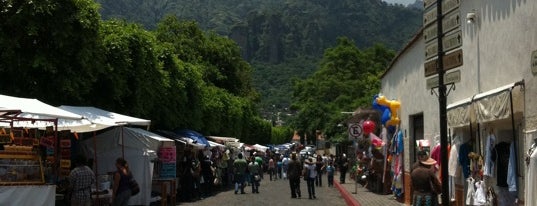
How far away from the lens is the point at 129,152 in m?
17.9

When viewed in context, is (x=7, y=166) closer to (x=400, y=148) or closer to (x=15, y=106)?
(x=15, y=106)

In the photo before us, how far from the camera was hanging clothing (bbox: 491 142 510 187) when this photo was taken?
36.7ft

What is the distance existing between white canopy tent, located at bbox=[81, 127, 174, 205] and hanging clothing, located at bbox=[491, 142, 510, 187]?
948cm

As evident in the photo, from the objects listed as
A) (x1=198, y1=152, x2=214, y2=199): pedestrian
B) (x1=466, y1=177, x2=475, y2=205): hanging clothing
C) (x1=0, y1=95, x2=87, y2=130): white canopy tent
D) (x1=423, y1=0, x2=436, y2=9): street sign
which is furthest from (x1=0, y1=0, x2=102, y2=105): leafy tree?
(x1=198, y1=152, x2=214, y2=199): pedestrian

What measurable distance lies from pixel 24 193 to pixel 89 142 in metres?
6.73

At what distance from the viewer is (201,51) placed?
175 ft

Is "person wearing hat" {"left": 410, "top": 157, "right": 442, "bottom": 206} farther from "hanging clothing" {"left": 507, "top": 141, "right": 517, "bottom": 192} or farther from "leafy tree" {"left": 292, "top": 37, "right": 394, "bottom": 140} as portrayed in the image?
"leafy tree" {"left": 292, "top": 37, "right": 394, "bottom": 140}

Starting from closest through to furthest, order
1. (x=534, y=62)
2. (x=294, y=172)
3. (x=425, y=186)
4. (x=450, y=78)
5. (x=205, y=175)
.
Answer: (x=450, y=78)
(x=534, y=62)
(x=425, y=186)
(x=294, y=172)
(x=205, y=175)

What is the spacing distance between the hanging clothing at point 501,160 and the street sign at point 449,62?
2299mm

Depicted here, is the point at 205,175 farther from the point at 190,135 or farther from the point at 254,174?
the point at 254,174

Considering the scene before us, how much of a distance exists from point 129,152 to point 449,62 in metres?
10.6

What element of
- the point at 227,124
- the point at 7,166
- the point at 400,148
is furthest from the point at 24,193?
the point at 227,124

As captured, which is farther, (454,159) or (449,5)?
(454,159)

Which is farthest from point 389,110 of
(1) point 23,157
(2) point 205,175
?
(1) point 23,157
